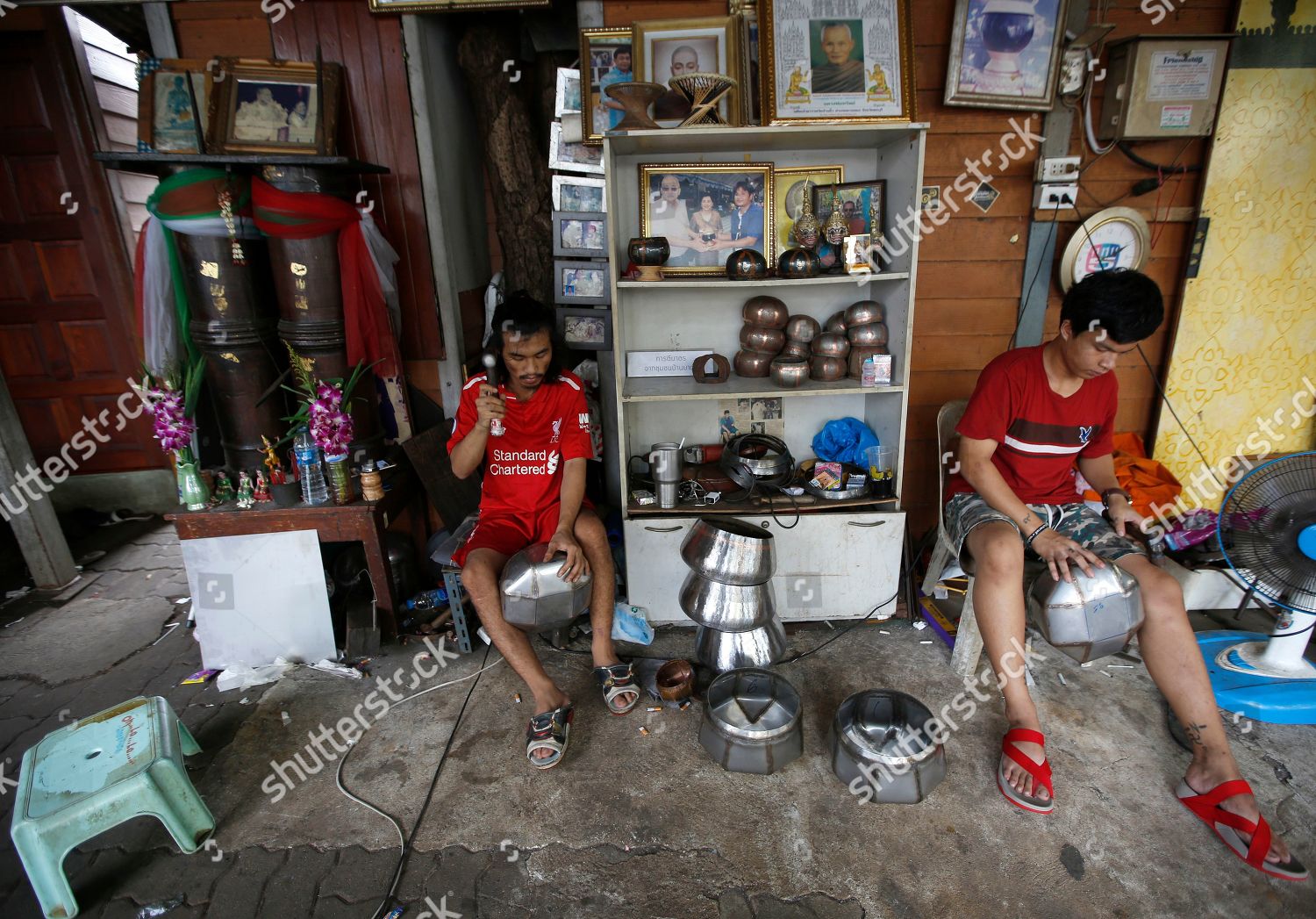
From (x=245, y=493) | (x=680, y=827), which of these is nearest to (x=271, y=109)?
(x=245, y=493)

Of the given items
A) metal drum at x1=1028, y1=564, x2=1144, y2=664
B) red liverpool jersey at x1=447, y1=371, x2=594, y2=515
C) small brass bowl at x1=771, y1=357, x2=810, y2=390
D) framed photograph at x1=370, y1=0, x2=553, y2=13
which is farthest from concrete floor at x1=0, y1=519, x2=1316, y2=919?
framed photograph at x1=370, y1=0, x2=553, y2=13

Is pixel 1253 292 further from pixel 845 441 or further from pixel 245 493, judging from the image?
pixel 245 493

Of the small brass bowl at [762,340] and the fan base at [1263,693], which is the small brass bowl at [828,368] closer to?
the small brass bowl at [762,340]

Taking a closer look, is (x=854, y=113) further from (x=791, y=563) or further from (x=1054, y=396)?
(x=791, y=563)

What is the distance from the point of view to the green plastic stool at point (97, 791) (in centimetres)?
170

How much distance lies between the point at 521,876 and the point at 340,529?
160 centimetres

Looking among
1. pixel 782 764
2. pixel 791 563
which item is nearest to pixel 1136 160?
pixel 791 563

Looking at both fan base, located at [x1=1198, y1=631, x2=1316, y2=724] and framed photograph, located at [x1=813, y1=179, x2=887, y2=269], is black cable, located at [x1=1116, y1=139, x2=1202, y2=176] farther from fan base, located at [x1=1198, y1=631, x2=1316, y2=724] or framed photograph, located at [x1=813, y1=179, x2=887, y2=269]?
fan base, located at [x1=1198, y1=631, x2=1316, y2=724]

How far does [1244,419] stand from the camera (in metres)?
3.19

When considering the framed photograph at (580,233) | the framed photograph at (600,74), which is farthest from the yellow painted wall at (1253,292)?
the framed photograph at (580,233)

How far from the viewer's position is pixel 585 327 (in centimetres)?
310

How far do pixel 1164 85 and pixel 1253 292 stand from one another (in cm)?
109

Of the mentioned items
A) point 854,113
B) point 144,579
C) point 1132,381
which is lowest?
point 144,579

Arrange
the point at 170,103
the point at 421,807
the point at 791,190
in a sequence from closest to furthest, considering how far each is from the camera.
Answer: the point at 421,807
the point at 170,103
the point at 791,190
